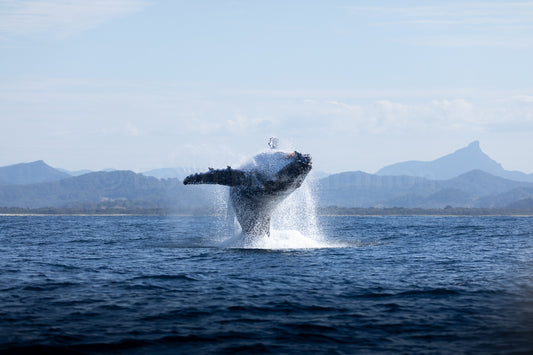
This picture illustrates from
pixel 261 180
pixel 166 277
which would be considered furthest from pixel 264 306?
pixel 261 180

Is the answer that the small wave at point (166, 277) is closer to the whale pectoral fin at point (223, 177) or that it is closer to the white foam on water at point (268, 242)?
the whale pectoral fin at point (223, 177)

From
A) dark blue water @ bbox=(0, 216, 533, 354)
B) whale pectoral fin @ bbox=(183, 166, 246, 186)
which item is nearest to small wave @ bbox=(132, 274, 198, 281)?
dark blue water @ bbox=(0, 216, 533, 354)

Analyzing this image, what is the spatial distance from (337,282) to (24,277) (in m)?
9.66

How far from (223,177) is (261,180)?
157 centimetres

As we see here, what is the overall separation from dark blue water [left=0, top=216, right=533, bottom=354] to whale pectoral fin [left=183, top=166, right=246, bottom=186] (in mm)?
2899

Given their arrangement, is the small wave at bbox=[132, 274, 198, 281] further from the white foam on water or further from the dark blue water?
the white foam on water

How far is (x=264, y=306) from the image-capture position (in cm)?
1344

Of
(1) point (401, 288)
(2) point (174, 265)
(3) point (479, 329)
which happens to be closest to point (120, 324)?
(3) point (479, 329)

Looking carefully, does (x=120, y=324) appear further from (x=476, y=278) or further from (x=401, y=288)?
(x=476, y=278)

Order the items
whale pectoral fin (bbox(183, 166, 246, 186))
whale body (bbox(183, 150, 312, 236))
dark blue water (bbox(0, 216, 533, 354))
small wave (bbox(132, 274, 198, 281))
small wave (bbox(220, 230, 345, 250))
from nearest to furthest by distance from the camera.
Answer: dark blue water (bbox(0, 216, 533, 354)), small wave (bbox(132, 274, 198, 281)), whale body (bbox(183, 150, 312, 236)), whale pectoral fin (bbox(183, 166, 246, 186)), small wave (bbox(220, 230, 345, 250))

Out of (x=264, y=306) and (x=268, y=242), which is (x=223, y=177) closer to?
(x=268, y=242)

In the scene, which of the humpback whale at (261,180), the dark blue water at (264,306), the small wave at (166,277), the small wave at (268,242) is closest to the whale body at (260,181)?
the humpback whale at (261,180)

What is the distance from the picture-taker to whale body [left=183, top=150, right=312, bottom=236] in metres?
20.4

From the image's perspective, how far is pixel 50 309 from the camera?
13.1 meters
